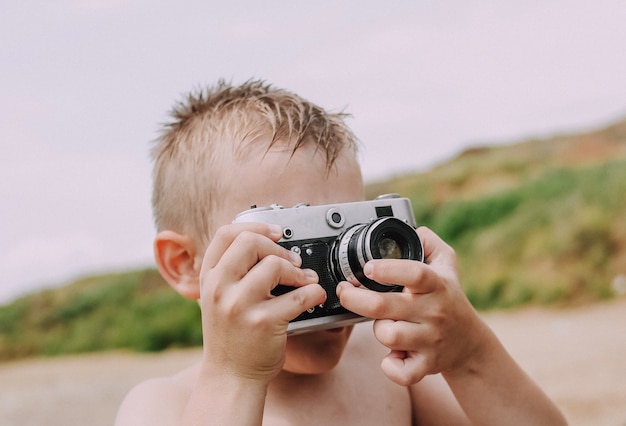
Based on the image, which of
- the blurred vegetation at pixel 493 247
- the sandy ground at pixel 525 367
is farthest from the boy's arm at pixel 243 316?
the blurred vegetation at pixel 493 247

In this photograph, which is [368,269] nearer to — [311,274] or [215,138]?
[311,274]

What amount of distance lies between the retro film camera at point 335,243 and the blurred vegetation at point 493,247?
5.89 feet

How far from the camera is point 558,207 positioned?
2.46m

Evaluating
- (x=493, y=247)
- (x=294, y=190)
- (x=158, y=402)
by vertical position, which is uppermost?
(x=294, y=190)

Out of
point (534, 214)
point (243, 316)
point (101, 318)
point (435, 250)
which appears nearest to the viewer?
point (243, 316)

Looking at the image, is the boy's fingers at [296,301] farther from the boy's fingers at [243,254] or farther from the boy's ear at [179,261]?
the boy's ear at [179,261]

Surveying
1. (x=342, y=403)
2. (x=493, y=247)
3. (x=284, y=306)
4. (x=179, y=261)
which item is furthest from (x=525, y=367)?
(x=284, y=306)

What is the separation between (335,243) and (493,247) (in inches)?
74.1

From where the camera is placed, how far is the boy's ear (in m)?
0.84

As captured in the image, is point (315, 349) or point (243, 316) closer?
point (243, 316)

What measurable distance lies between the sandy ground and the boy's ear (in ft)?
3.66

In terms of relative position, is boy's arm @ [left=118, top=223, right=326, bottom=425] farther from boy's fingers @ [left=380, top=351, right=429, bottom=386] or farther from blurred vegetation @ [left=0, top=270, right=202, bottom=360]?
blurred vegetation @ [left=0, top=270, right=202, bottom=360]

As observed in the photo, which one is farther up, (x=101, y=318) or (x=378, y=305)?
(x=378, y=305)

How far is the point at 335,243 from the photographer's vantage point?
0.71m
